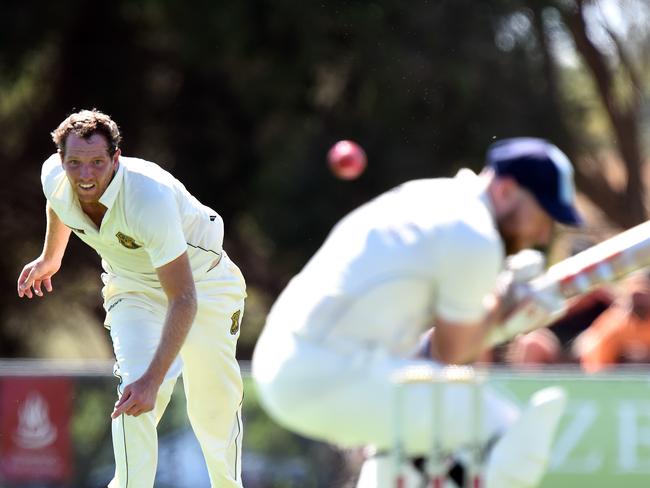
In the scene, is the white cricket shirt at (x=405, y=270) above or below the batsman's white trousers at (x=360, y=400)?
above

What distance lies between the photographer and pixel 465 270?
396 centimetres

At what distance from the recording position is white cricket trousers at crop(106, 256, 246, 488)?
5.61 meters

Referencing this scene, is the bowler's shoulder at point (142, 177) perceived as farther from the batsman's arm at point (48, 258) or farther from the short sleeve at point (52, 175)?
the batsman's arm at point (48, 258)

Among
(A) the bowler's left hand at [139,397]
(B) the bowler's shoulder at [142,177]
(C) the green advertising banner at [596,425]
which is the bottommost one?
(C) the green advertising banner at [596,425]

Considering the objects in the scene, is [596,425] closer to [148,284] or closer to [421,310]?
[148,284]

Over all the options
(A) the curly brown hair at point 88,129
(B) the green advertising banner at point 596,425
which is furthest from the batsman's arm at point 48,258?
(B) the green advertising banner at point 596,425

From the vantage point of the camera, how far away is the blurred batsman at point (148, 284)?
17.0 feet

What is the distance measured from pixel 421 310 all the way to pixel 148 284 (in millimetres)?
1810

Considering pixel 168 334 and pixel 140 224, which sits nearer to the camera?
pixel 168 334

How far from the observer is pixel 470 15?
1477 centimetres

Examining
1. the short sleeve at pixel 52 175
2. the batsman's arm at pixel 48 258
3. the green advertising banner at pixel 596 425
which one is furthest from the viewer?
the green advertising banner at pixel 596 425

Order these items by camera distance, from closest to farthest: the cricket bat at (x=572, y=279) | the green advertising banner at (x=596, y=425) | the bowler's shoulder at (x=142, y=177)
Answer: the cricket bat at (x=572, y=279)
the bowler's shoulder at (x=142, y=177)
the green advertising banner at (x=596, y=425)

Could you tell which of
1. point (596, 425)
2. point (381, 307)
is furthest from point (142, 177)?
point (596, 425)

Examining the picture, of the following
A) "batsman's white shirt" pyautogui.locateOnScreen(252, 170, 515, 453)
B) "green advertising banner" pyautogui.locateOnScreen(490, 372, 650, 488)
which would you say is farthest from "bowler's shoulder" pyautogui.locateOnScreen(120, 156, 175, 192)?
"green advertising banner" pyautogui.locateOnScreen(490, 372, 650, 488)
